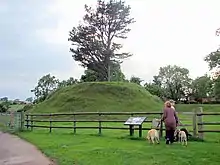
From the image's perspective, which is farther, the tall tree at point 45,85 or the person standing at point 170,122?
the tall tree at point 45,85

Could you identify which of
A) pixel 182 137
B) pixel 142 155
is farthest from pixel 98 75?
pixel 142 155

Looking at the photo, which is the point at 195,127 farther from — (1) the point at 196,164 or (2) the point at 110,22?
(2) the point at 110,22

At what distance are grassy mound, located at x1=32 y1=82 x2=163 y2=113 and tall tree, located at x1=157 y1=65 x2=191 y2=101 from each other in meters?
41.8

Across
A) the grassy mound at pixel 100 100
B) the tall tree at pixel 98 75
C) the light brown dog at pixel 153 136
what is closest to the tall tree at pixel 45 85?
the tall tree at pixel 98 75

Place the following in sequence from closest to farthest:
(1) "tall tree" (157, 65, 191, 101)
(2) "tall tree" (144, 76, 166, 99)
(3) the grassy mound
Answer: (3) the grassy mound < (2) "tall tree" (144, 76, 166, 99) < (1) "tall tree" (157, 65, 191, 101)

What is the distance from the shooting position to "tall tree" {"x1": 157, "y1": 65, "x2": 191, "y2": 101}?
99562 mm

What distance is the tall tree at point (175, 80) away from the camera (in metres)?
99.6

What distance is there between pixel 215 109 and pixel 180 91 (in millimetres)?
42632

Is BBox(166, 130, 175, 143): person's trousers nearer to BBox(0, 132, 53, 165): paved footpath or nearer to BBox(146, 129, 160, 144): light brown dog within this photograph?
BBox(146, 129, 160, 144): light brown dog

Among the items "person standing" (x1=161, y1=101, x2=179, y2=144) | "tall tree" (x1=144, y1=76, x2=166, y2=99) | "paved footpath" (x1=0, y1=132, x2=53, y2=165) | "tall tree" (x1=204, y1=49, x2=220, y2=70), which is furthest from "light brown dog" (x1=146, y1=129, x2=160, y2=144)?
"tall tree" (x1=144, y1=76, x2=166, y2=99)

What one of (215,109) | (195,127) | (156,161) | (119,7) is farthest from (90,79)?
(156,161)

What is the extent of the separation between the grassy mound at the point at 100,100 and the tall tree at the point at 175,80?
4177cm

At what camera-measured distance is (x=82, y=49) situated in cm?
7194

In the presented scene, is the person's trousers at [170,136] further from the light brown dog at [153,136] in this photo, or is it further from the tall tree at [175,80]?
the tall tree at [175,80]
